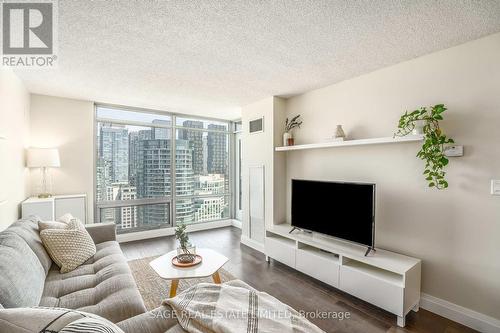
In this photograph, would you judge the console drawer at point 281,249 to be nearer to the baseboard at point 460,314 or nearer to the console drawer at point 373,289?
the console drawer at point 373,289

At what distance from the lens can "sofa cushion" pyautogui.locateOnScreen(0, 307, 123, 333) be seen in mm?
789

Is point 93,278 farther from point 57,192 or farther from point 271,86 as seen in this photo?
point 271,86

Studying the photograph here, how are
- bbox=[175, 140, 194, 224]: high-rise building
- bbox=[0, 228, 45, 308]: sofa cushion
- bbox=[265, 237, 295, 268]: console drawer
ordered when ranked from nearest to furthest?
1. bbox=[0, 228, 45, 308]: sofa cushion
2. bbox=[265, 237, 295, 268]: console drawer
3. bbox=[175, 140, 194, 224]: high-rise building

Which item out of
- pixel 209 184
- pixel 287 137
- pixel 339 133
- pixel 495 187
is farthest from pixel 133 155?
pixel 495 187

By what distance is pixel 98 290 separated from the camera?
1709 mm

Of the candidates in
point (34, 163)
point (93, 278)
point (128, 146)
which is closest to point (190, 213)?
point (128, 146)

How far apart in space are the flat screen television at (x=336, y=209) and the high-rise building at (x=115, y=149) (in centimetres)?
316

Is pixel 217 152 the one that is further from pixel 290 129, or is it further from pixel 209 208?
pixel 290 129

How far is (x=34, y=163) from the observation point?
3250mm

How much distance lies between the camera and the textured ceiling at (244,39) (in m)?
1.68

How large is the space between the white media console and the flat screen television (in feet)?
0.52

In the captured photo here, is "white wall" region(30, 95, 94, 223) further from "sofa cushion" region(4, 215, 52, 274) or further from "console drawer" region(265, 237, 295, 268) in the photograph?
"console drawer" region(265, 237, 295, 268)

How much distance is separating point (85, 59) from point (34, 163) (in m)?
1.85

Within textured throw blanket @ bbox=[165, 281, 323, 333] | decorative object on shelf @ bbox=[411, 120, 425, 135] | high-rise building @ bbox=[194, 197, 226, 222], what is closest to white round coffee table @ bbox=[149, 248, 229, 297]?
textured throw blanket @ bbox=[165, 281, 323, 333]
